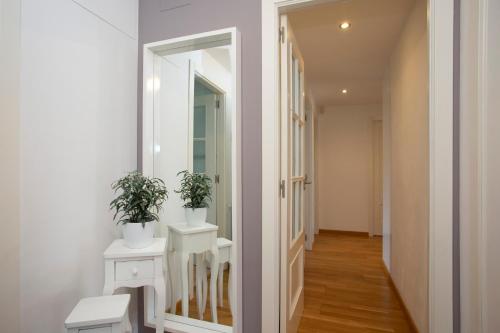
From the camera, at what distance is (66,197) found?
1.37 metres

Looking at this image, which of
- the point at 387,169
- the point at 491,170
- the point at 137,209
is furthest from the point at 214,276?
the point at 387,169

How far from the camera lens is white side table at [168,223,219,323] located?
5.41 feet

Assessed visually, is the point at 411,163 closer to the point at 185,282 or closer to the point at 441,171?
the point at 441,171

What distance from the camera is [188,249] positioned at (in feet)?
5.59

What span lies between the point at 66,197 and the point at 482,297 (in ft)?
6.41

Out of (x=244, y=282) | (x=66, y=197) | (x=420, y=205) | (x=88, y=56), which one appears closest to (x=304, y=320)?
(x=244, y=282)

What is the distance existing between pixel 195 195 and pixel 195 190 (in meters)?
0.03

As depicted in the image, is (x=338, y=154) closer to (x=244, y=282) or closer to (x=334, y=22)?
(x=334, y=22)

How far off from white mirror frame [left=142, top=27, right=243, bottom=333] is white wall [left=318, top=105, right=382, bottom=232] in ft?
14.2

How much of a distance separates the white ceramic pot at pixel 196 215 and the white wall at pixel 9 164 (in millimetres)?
837

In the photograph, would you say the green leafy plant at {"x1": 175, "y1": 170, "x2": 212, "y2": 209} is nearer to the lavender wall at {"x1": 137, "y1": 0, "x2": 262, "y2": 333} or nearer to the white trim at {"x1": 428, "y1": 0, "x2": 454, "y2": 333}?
the lavender wall at {"x1": 137, "y1": 0, "x2": 262, "y2": 333}

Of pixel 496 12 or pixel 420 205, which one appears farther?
pixel 420 205

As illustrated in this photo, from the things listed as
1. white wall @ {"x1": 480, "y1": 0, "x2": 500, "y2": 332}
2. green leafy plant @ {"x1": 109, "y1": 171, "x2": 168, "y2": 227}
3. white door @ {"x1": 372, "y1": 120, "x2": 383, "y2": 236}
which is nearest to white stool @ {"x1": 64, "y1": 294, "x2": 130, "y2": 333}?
green leafy plant @ {"x1": 109, "y1": 171, "x2": 168, "y2": 227}

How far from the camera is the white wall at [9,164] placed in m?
1.09
